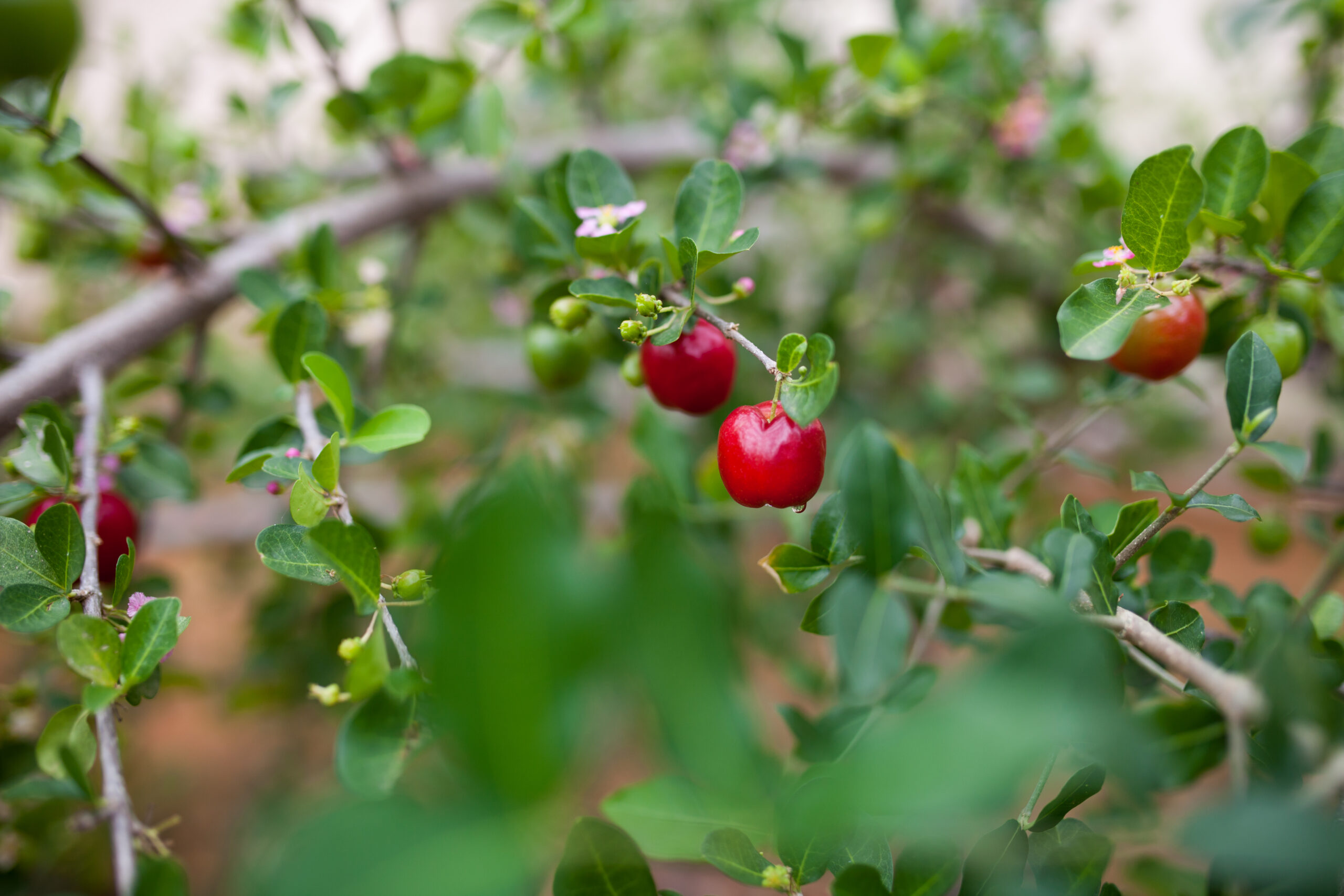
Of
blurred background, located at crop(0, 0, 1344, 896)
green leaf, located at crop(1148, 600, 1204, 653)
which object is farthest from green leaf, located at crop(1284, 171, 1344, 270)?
green leaf, located at crop(1148, 600, 1204, 653)

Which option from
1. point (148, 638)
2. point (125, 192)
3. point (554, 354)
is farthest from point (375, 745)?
point (125, 192)

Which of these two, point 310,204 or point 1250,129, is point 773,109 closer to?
point 1250,129

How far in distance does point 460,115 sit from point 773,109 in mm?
386

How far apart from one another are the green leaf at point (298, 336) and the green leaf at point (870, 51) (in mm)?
588

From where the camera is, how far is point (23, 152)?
3.06 feet

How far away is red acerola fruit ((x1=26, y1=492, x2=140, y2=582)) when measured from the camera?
548mm

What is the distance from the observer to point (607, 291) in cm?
44

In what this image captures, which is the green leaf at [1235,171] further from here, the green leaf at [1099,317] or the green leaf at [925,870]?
the green leaf at [925,870]

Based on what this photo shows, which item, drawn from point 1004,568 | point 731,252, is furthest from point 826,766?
point 731,252

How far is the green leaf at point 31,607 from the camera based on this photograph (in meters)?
0.41

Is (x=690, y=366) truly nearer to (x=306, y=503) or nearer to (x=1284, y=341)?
(x=306, y=503)

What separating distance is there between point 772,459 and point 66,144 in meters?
0.62

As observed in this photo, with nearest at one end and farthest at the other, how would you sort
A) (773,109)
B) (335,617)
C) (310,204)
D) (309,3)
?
(335,617), (773,109), (310,204), (309,3)

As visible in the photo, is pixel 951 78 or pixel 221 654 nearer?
pixel 951 78
